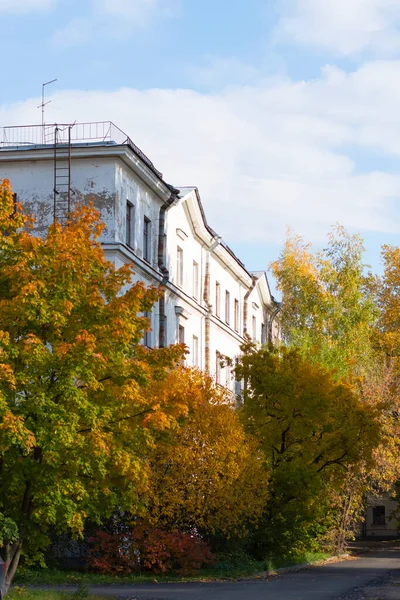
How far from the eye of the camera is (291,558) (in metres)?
34.4

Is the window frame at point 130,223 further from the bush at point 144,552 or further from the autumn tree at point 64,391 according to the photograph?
the autumn tree at point 64,391

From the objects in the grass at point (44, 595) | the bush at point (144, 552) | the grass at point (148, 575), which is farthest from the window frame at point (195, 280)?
the grass at point (44, 595)

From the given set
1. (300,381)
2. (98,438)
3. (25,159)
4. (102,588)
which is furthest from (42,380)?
(25,159)

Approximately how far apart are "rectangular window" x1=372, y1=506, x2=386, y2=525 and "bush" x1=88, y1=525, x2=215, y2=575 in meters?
50.3

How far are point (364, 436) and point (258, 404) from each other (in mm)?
3426

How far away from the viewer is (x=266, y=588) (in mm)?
25391

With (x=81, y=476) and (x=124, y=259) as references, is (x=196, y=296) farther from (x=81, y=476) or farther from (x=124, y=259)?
(x=81, y=476)

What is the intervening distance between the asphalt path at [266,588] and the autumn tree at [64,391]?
3.62 metres

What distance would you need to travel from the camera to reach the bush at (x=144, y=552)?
91.0 ft

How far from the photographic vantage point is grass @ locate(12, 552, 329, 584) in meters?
25.7

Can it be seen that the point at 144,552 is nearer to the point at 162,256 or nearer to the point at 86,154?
the point at 86,154

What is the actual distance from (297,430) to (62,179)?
11.2 metres

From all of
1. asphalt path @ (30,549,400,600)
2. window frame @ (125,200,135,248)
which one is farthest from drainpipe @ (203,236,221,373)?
asphalt path @ (30,549,400,600)

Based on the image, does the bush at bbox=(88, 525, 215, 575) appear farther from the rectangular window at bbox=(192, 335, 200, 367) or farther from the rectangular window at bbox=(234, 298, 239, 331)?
the rectangular window at bbox=(234, 298, 239, 331)
